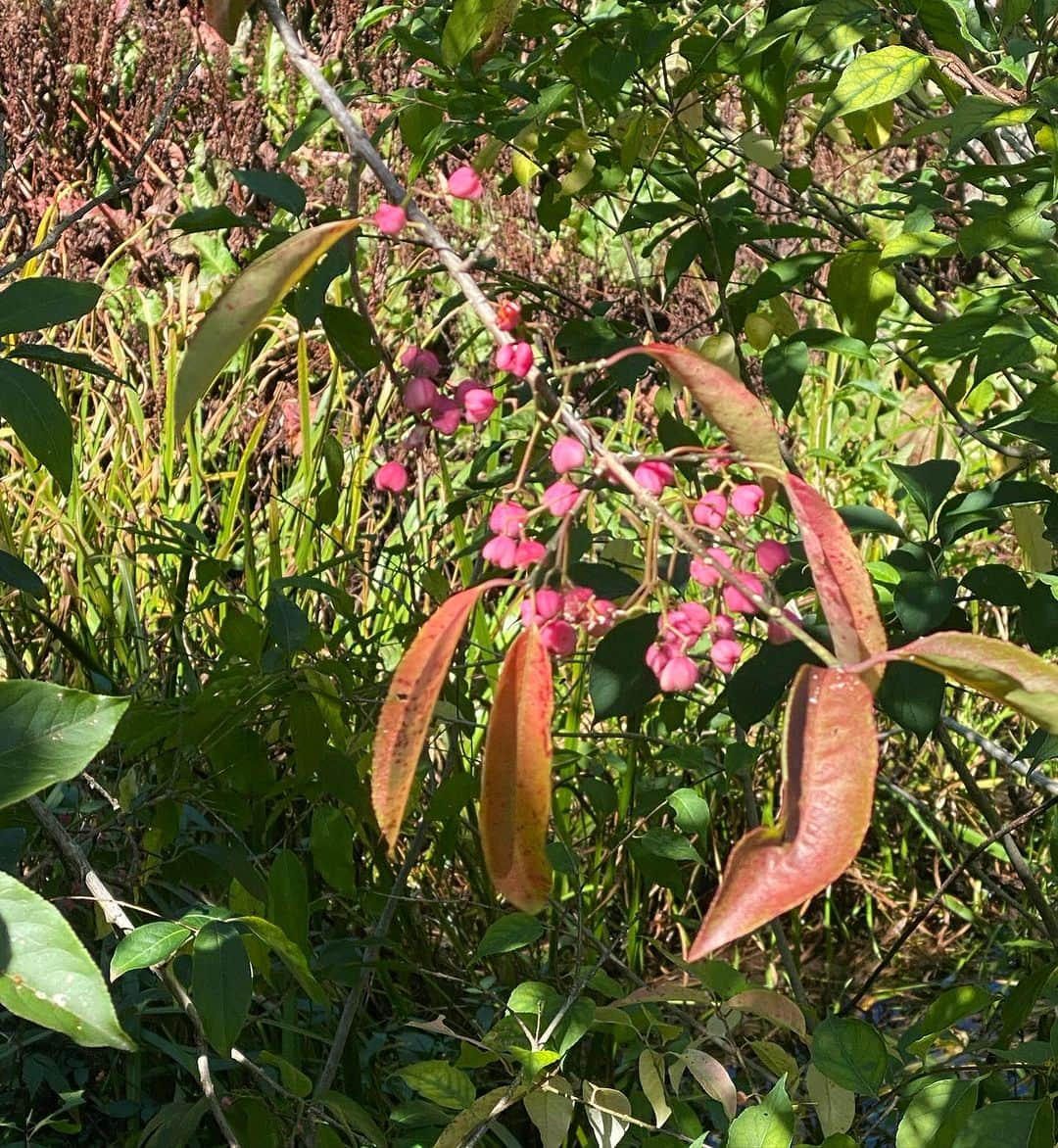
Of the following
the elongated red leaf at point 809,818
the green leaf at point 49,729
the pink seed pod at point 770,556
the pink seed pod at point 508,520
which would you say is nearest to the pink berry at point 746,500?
the pink seed pod at point 770,556

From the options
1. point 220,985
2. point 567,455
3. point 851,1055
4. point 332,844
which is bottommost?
point 851,1055

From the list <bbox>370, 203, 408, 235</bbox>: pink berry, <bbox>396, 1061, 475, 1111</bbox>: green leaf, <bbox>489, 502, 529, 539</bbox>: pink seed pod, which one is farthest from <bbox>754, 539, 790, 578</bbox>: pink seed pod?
<bbox>396, 1061, 475, 1111</bbox>: green leaf

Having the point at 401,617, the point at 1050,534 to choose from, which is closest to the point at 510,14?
the point at 1050,534

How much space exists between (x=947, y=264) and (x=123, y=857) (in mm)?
3210

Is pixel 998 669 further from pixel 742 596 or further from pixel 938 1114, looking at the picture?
pixel 938 1114

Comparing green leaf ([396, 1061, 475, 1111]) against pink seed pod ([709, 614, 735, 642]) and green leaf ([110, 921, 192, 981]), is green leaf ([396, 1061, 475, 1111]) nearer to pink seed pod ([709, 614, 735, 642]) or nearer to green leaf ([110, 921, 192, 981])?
green leaf ([110, 921, 192, 981])

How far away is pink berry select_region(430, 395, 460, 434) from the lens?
0.73m

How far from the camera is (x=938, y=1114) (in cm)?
101

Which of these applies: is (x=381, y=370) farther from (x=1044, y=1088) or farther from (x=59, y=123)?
(x=1044, y=1088)

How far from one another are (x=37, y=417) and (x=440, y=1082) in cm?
61

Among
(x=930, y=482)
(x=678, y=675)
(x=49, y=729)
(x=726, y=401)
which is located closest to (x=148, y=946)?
(x=49, y=729)

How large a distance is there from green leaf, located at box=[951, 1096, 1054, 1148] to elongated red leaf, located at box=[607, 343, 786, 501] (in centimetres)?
56

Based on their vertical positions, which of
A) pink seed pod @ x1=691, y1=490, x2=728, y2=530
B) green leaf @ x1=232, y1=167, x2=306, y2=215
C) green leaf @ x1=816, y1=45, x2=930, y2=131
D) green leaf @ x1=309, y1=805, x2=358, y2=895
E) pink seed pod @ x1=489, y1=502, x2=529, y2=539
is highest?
green leaf @ x1=232, y1=167, x2=306, y2=215

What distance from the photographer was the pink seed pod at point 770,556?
73 cm
